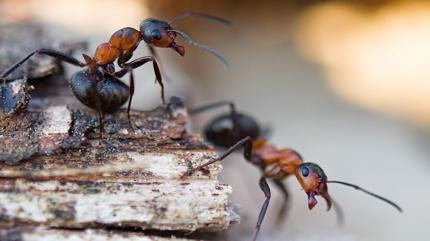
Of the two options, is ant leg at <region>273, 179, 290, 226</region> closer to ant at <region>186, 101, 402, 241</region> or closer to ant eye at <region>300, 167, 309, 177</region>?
ant at <region>186, 101, 402, 241</region>

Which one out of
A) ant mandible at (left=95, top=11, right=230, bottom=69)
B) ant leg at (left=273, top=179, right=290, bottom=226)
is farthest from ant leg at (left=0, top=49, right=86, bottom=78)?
ant leg at (left=273, top=179, right=290, bottom=226)

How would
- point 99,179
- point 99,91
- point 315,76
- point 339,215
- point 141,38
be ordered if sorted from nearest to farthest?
point 99,179 < point 99,91 < point 141,38 < point 339,215 < point 315,76

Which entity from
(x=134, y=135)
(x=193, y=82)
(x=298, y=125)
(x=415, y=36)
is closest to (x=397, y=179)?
(x=298, y=125)

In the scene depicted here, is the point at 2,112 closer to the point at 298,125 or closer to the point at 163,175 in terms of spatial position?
the point at 163,175

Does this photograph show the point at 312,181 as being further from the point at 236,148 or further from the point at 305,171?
the point at 236,148

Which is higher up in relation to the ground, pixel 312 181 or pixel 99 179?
pixel 99 179

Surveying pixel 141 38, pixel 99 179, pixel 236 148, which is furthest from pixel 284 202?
pixel 99 179
